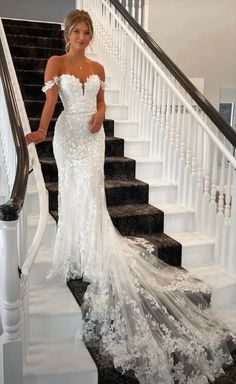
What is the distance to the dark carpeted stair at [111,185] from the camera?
8.36 ft

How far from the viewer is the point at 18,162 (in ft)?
6.30

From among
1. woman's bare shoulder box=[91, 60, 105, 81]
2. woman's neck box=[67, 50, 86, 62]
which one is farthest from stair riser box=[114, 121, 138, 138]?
woman's neck box=[67, 50, 86, 62]

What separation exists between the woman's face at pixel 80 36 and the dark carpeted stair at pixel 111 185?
118cm

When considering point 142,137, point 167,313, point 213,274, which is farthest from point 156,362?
point 142,137

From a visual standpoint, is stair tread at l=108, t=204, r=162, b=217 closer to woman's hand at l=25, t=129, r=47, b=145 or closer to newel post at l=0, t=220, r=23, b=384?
woman's hand at l=25, t=129, r=47, b=145

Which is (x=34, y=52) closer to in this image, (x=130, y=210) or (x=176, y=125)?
(x=176, y=125)

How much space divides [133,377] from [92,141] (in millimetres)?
1329

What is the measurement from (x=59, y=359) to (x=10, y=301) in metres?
0.57

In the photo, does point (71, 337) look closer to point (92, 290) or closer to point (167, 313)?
point (92, 290)

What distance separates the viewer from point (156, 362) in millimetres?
2035

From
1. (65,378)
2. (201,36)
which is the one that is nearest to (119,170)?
(65,378)

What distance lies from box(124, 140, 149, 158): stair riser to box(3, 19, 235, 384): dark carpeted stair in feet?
0.19

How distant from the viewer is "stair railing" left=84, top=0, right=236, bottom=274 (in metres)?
3.02

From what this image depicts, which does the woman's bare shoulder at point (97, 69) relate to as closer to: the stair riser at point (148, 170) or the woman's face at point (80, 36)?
the woman's face at point (80, 36)
